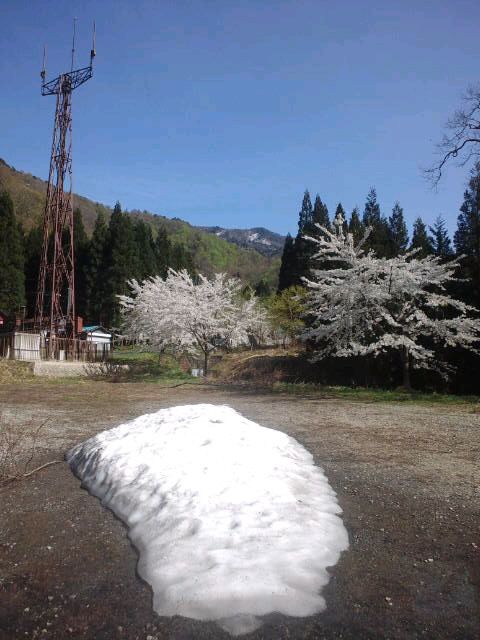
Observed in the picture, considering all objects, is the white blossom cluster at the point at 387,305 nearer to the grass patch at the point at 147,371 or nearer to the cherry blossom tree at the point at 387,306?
the cherry blossom tree at the point at 387,306

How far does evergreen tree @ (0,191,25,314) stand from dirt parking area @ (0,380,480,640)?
32.7m

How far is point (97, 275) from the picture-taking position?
40.7 m

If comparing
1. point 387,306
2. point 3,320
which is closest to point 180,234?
point 3,320

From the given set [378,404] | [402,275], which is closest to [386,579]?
[378,404]

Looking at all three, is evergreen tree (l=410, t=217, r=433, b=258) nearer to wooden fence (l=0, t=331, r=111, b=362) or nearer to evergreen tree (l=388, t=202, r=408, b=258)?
evergreen tree (l=388, t=202, r=408, b=258)

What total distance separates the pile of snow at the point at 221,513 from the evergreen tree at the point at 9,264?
3377cm

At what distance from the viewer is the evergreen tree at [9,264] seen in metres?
34.6

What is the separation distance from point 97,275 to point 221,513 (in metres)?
40.2

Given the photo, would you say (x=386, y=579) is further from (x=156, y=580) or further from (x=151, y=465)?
(x=151, y=465)

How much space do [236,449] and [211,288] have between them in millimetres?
18541

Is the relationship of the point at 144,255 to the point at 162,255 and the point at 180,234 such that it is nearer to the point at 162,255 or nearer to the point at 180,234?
the point at 162,255

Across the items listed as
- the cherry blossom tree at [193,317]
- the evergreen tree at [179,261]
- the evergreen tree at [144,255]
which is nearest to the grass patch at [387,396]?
the cherry blossom tree at [193,317]

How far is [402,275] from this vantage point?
13.6 metres

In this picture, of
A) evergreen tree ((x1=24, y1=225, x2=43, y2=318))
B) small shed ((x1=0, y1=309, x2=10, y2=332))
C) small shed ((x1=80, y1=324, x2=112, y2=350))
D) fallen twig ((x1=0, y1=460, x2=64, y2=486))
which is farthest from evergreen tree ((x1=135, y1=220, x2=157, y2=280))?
fallen twig ((x1=0, y1=460, x2=64, y2=486))
